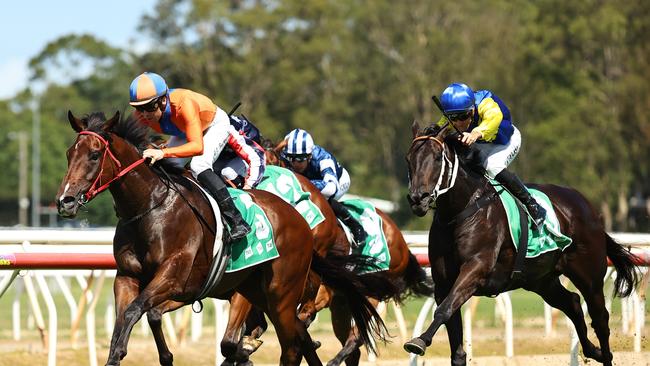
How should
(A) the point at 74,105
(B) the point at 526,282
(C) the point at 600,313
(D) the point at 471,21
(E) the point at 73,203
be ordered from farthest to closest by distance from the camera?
(A) the point at 74,105
(D) the point at 471,21
(C) the point at 600,313
(B) the point at 526,282
(E) the point at 73,203

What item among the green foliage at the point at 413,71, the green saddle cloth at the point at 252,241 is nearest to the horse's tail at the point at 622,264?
the green saddle cloth at the point at 252,241

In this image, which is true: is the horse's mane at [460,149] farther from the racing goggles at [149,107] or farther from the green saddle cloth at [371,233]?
the green saddle cloth at [371,233]

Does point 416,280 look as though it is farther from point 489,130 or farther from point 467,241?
point 489,130

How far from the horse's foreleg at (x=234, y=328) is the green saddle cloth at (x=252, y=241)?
1.83 feet

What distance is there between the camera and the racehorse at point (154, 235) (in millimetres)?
5930

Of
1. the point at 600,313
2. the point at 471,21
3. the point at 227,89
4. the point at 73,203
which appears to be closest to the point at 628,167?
the point at 471,21

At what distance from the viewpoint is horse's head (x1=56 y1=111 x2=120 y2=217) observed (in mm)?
5805

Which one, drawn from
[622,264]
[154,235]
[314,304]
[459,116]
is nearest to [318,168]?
[314,304]

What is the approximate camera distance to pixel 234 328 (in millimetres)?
7145

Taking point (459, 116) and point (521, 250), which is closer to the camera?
point (459, 116)

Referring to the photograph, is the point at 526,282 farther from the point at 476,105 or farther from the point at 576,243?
the point at 476,105

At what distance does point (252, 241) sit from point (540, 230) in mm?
1903

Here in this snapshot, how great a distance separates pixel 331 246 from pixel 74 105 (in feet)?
164

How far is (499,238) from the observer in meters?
7.18
